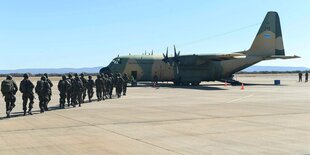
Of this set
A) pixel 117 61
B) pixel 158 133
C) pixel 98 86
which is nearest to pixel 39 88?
pixel 98 86

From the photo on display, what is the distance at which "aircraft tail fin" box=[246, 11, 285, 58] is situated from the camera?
4441 cm

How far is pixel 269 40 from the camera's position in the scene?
44594mm

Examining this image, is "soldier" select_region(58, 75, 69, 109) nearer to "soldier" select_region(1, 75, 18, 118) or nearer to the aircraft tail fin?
"soldier" select_region(1, 75, 18, 118)

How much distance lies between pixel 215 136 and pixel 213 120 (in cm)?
341

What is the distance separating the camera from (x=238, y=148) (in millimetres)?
9109

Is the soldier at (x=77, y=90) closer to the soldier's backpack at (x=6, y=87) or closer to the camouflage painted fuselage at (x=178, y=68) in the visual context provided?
the soldier's backpack at (x=6, y=87)

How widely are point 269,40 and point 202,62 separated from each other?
8.75 m

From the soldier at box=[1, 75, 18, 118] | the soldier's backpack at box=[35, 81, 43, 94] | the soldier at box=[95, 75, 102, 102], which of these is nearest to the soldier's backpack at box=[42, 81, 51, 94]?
the soldier's backpack at box=[35, 81, 43, 94]

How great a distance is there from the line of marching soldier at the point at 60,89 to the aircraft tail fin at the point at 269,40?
21.4 meters

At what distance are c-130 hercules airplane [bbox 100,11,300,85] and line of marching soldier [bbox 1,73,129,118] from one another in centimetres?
1255

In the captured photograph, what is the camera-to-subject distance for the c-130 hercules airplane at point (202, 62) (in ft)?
135

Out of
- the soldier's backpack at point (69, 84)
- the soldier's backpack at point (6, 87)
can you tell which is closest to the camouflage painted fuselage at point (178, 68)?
the soldier's backpack at point (69, 84)

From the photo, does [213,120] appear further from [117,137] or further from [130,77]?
[130,77]

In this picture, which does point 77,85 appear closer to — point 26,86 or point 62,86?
point 62,86
